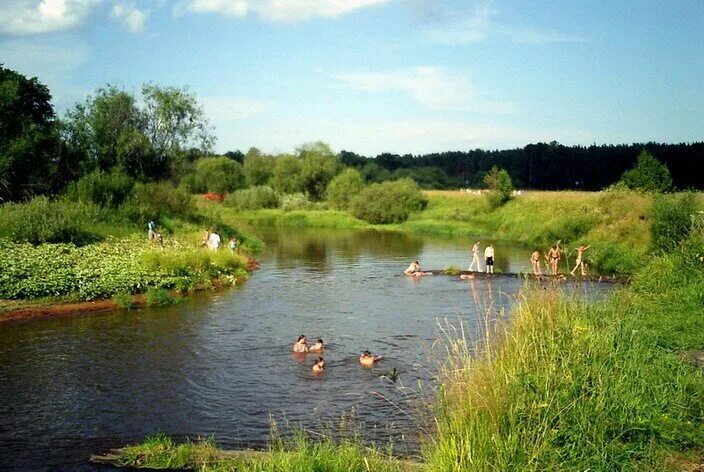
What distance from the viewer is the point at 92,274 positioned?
28094 mm

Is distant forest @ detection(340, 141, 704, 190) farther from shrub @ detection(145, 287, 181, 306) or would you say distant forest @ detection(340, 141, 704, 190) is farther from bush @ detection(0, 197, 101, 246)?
shrub @ detection(145, 287, 181, 306)

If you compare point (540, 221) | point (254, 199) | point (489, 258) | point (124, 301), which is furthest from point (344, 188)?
point (124, 301)

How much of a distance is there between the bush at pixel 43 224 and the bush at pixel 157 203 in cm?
558

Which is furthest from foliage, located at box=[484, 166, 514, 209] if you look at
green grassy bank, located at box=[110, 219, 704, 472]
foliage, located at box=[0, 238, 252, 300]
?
green grassy bank, located at box=[110, 219, 704, 472]

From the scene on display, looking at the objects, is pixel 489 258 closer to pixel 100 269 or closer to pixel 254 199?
pixel 100 269

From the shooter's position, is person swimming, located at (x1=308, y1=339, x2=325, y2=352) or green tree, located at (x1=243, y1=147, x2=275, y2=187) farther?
green tree, located at (x1=243, y1=147, x2=275, y2=187)

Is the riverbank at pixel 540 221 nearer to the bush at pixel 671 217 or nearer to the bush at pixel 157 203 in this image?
the bush at pixel 671 217

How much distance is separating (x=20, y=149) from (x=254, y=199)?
176ft

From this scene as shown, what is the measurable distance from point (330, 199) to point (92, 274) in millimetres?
66552

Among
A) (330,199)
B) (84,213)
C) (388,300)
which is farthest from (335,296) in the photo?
(330,199)

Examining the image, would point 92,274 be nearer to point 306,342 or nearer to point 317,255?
point 306,342

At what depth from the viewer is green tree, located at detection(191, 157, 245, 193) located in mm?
103312

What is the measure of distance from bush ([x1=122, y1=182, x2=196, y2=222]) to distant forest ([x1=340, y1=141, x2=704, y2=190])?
210 ft

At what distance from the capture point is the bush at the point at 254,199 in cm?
9219
